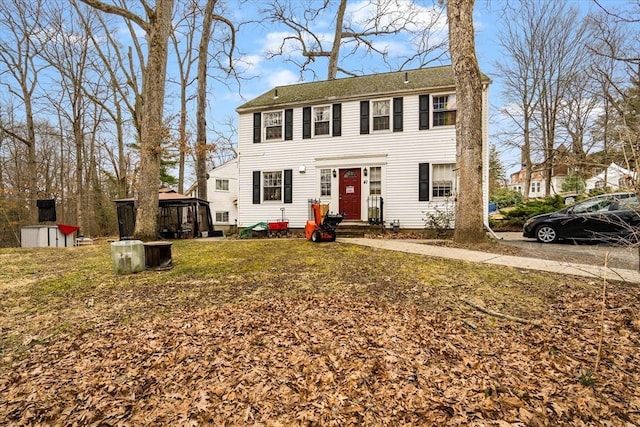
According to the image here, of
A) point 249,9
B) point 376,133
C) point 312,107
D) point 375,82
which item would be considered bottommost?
point 376,133

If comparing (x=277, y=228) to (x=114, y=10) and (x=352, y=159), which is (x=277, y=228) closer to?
(x=352, y=159)

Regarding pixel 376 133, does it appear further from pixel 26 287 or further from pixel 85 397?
pixel 85 397

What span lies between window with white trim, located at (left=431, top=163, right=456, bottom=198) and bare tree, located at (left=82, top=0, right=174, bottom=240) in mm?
8752

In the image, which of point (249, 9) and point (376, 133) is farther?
point (249, 9)

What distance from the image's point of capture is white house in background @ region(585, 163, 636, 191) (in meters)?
3.03

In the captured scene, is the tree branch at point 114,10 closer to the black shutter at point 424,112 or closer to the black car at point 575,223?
the black shutter at point 424,112

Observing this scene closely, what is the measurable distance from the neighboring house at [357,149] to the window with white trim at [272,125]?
0.13 feet

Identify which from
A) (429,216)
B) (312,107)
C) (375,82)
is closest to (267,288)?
(429,216)

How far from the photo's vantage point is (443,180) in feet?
36.6

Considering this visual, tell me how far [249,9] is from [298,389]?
57.8 feet

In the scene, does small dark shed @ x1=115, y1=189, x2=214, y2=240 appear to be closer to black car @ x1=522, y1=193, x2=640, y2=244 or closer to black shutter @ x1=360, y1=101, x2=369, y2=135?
black shutter @ x1=360, y1=101, x2=369, y2=135

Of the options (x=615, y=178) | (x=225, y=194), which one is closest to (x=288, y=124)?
(x=225, y=194)

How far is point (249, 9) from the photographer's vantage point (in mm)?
15680

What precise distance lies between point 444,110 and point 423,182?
8.29 feet
